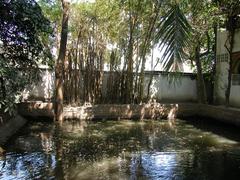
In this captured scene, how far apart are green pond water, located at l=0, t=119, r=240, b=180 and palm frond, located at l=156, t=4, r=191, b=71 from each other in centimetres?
351

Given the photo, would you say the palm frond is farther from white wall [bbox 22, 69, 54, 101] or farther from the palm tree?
white wall [bbox 22, 69, 54, 101]

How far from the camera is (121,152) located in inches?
281

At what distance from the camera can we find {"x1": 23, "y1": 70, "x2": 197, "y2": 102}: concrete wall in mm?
12680

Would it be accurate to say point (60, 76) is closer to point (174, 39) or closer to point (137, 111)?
point (137, 111)

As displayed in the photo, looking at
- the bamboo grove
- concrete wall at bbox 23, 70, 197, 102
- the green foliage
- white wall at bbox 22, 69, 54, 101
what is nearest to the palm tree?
the green foliage

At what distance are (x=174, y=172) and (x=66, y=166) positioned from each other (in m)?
1.75

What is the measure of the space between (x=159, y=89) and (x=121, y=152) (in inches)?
276

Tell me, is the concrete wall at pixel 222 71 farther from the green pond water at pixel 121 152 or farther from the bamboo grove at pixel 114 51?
the green pond water at pixel 121 152

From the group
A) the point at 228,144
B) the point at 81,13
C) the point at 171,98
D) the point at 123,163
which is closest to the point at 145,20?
the point at 81,13

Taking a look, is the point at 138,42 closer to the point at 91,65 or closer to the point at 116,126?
the point at 91,65

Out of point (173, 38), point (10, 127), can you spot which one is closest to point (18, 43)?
point (173, 38)

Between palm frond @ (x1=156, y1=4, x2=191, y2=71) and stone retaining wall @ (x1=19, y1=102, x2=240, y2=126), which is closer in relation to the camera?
palm frond @ (x1=156, y1=4, x2=191, y2=71)

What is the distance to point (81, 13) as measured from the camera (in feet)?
39.7

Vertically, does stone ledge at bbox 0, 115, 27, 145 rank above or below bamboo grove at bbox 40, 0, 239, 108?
below
